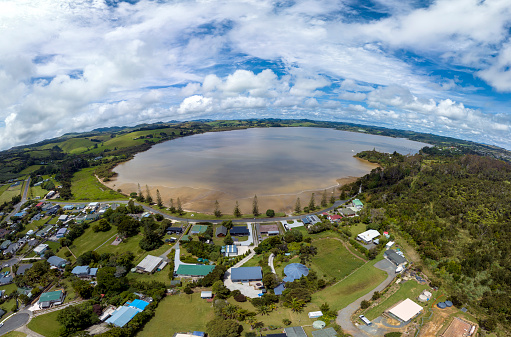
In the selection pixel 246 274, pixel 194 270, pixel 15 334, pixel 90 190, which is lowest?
pixel 15 334

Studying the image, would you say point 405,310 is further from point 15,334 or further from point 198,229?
point 15,334

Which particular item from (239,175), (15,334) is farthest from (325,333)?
(239,175)

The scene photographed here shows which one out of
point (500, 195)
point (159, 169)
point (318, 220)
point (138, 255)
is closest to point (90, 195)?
point (159, 169)

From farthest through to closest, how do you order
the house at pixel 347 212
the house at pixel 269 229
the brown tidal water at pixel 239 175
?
the brown tidal water at pixel 239 175
the house at pixel 347 212
the house at pixel 269 229

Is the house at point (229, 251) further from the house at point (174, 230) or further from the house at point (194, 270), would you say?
the house at point (174, 230)

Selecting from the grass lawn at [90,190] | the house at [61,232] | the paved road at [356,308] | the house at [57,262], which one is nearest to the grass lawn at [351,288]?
the paved road at [356,308]

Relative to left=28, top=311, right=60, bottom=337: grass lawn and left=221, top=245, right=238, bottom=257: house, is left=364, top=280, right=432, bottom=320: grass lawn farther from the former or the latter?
left=28, top=311, right=60, bottom=337: grass lawn

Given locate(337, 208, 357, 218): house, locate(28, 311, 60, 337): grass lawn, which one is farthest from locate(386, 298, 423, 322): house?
locate(28, 311, 60, 337): grass lawn
